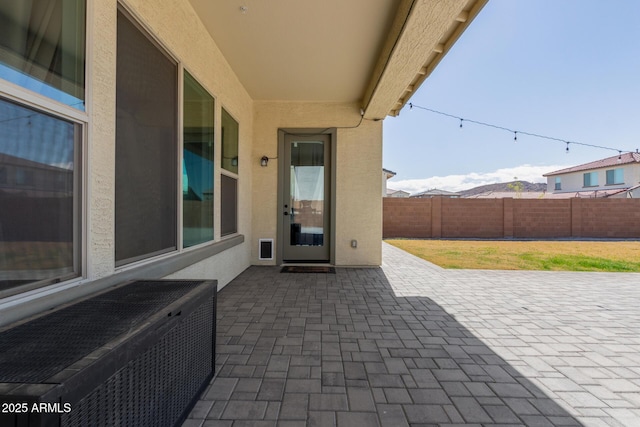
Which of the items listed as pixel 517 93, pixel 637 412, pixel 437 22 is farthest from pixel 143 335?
pixel 517 93

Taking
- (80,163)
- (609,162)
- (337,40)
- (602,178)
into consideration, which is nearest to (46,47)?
(80,163)

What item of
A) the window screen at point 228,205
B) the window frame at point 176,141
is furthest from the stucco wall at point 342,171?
the window frame at point 176,141

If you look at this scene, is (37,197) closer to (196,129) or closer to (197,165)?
(197,165)

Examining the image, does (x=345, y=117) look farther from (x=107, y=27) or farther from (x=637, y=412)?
(x=637, y=412)

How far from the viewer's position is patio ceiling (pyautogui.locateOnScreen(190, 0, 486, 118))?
9.48 ft

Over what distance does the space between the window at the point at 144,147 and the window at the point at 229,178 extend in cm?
130

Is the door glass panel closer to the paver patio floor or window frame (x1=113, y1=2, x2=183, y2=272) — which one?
the paver patio floor

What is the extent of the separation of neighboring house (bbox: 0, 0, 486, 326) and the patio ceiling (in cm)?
2

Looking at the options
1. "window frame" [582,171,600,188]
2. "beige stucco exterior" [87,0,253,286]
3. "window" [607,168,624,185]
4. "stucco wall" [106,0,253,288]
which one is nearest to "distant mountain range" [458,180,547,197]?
"window frame" [582,171,600,188]

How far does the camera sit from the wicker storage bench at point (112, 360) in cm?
74

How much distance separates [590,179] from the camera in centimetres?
2275

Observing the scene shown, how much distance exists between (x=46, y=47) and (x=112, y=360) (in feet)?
5.14

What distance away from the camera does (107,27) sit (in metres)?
1.84

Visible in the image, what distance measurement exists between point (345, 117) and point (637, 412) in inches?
198
